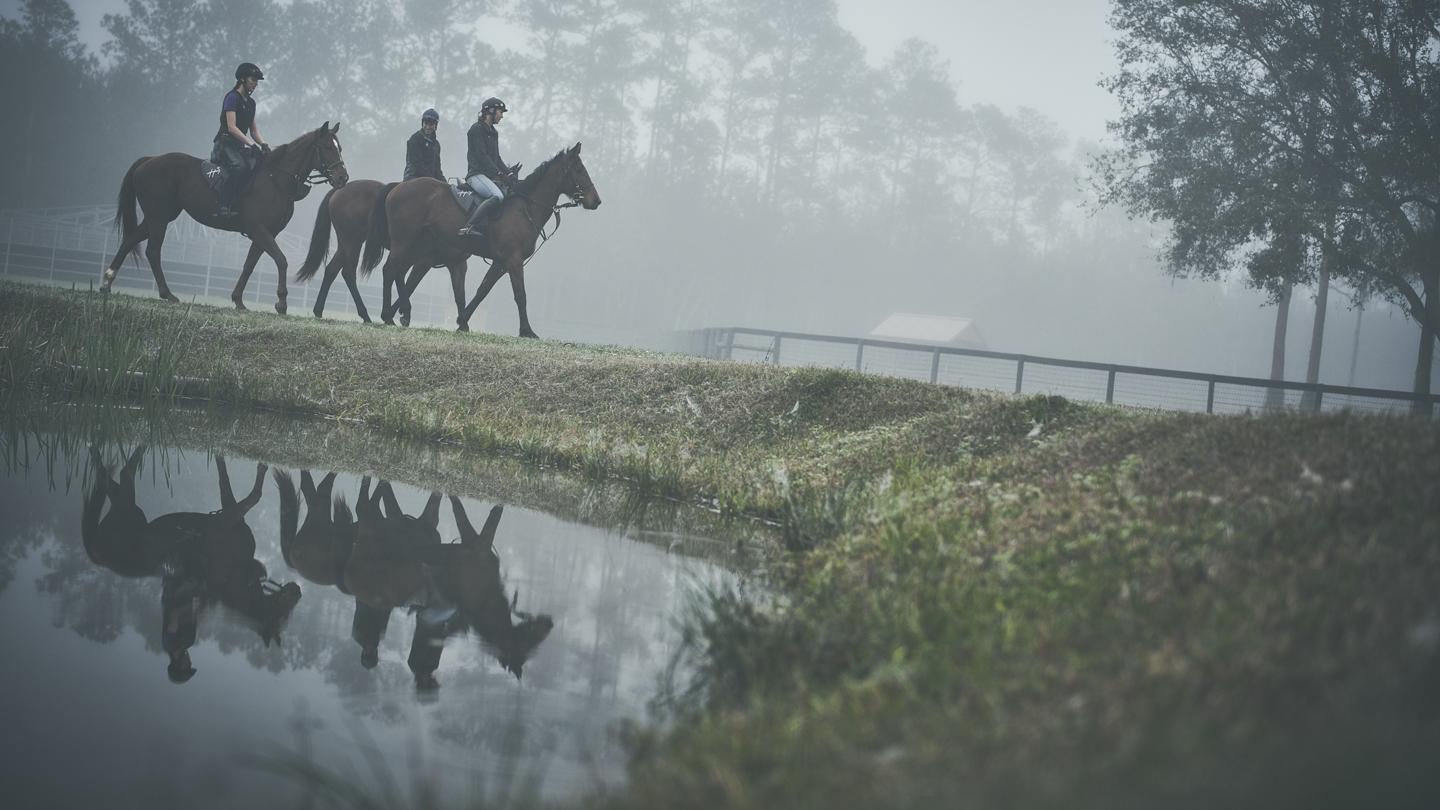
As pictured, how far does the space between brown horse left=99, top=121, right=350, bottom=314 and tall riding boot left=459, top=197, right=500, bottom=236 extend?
80.6 inches

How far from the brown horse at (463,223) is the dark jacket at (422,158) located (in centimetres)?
71

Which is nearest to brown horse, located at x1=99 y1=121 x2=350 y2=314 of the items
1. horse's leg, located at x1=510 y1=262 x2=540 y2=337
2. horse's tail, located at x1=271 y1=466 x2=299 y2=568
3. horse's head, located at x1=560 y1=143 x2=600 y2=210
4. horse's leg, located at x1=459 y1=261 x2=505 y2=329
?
horse's leg, located at x1=459 y1=261 x2=505 y2=329

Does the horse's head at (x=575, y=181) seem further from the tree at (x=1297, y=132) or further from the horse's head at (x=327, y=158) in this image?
the tree at (x=1297, y=132)

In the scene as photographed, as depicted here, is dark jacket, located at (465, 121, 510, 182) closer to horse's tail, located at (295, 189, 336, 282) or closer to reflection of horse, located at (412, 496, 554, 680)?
horse's tail, located at (295, 189, 336, 282)

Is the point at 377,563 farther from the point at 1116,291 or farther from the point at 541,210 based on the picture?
the point at 1116,291

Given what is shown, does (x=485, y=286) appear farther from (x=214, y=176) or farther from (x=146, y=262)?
(x=146, y=262)

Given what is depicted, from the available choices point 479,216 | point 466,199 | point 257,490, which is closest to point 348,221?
point 466,199

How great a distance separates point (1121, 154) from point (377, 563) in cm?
2469

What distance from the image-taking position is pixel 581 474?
9070 millimetres

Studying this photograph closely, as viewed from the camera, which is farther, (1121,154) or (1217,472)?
(1121,154)

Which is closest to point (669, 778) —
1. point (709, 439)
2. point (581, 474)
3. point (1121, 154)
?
point (581, 474)

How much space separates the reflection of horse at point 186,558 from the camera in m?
4.39

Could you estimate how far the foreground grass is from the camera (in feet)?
7.97

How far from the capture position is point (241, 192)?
53.9 feet
